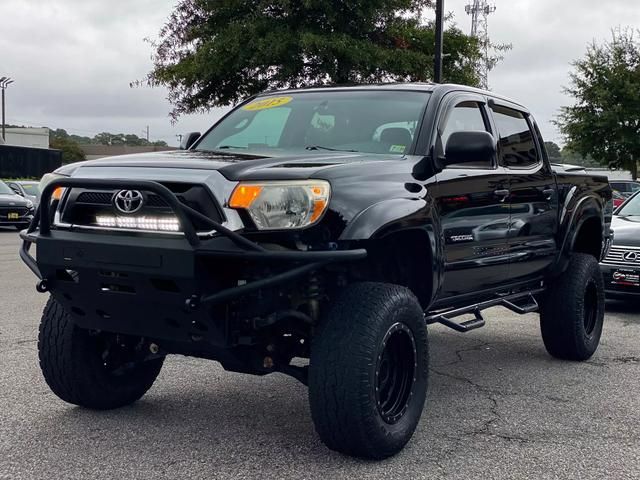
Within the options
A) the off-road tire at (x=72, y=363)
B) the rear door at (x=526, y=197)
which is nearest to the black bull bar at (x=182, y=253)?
the off-road tire at (x=72, y=363)

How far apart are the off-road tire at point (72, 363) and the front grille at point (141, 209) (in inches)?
30.2

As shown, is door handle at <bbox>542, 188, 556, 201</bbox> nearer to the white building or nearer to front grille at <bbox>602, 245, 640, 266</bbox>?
front grille at <bbox>602, 245, 640, 266</bbox>

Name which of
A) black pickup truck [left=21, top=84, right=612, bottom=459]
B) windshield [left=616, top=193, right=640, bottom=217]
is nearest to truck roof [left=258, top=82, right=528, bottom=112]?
black pickup truck [left=21, top=84, right=612, bottom=459]

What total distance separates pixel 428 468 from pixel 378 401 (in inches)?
14.9

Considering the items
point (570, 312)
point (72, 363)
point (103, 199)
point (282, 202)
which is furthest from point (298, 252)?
point (570, 312)

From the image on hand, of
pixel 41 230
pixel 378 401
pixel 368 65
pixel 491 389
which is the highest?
pixel 368 65

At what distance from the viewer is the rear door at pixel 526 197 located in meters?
5.45

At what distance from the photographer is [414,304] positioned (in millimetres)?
4035

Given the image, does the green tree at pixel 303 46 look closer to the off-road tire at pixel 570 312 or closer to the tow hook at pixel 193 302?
the off-road tire at pixel 570 312

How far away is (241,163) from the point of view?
3.82 meters

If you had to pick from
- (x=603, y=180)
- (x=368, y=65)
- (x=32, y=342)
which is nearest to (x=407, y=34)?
(x=368, y=65)

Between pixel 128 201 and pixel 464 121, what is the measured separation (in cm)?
239

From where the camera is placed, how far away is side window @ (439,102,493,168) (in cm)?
488

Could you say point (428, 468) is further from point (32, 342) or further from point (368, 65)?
point (368, 65)
